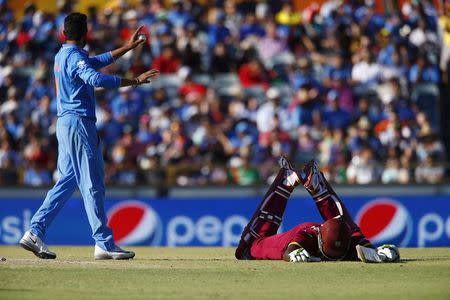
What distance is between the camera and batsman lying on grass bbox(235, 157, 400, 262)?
35.6 feet

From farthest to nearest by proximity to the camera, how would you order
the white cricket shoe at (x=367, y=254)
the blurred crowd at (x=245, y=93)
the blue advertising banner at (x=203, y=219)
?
1. the blurred crowd at (x=245, y=93)
2. the blue advertising banner at (x=203, y=219)
3. the white cricket shoe at (x=367, y=254)

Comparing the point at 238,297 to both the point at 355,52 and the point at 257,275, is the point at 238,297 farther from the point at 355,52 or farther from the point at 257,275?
the point at 355,52

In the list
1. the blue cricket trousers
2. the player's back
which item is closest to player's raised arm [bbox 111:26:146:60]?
the player's back

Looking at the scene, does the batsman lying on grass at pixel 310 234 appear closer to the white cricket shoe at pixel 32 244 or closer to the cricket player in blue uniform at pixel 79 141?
the cricket player in blue uniform at pixel 79 141

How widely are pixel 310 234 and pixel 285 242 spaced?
28 centimetres

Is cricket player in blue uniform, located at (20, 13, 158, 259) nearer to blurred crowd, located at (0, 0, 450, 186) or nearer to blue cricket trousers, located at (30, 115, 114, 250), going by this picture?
blue cricket trousers, located at (30, 115, 114, 250)

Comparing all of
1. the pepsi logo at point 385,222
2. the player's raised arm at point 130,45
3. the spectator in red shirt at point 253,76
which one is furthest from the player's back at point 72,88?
the spectator in red shirt at point 253,76

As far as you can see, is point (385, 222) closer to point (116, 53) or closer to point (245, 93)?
point (245, 93)

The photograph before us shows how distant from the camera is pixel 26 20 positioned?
22594mm

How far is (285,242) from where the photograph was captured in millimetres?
11117

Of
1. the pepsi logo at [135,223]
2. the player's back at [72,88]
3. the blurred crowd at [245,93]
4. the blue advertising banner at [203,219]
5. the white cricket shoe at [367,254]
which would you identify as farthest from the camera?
the blurred crowd at [245,93]

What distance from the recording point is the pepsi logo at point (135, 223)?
691 inches

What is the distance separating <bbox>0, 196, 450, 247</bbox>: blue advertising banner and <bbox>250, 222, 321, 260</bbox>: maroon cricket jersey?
18.3ft

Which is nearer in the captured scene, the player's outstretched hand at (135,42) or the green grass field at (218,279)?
the green grass field at (218,279)
